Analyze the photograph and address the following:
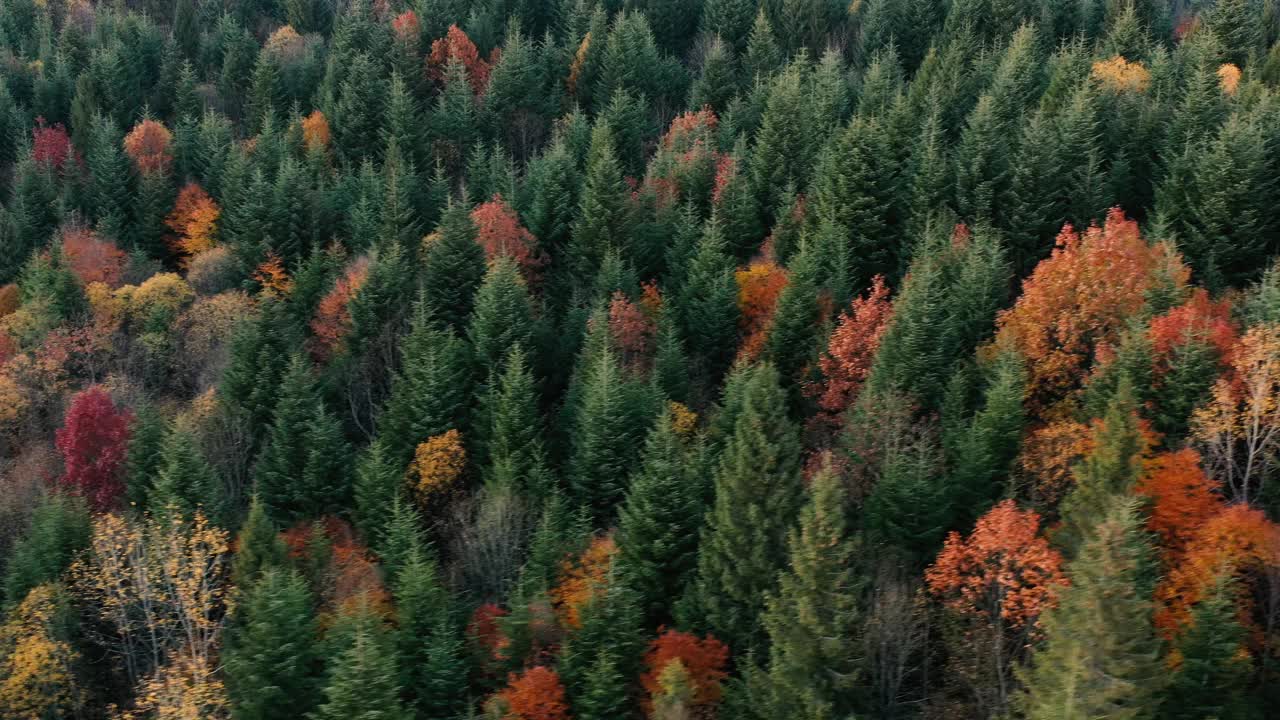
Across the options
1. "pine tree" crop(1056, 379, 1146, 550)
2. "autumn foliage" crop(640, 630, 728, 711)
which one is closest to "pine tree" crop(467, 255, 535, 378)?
"autumn foliage" crop(640, 630, 728, 711)

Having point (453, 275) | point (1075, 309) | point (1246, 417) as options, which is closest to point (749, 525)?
point (1246, 417)

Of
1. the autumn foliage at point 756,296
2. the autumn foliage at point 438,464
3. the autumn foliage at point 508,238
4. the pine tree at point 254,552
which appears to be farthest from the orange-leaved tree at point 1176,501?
the autumn foliage at point 508,238

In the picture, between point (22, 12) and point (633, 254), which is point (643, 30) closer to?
point (633, 254)

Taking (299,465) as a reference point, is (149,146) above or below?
above

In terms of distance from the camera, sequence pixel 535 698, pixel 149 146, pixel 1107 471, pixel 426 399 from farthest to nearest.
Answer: pixel 149 146, pixel 426 399, pixel 535 698, pixel 1107 471

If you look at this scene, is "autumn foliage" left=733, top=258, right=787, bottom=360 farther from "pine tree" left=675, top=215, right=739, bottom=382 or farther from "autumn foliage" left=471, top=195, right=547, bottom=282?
"autumn foliage" left=471, top=195, right=547, bottom=282

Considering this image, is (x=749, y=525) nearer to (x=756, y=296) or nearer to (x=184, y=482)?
(x=756, y=296)

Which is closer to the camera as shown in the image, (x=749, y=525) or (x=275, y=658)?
(x=275, y=658)
